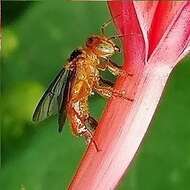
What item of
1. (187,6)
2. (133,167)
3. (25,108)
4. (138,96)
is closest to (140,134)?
(138,96)

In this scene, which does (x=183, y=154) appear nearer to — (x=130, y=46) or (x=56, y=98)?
(x=56, y=98)

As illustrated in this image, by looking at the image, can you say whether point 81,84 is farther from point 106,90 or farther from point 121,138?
point 121,138

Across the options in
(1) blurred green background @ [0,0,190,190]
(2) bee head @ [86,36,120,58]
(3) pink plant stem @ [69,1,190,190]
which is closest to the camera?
(3) pink plant stem @ [69,1,190,190]

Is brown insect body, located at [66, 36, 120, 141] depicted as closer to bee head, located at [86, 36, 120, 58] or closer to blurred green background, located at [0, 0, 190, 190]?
bee head, located at [86, 36, 120, 58]

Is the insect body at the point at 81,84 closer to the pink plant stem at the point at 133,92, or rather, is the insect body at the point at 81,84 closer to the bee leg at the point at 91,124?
the bee leg at the point at 91,124

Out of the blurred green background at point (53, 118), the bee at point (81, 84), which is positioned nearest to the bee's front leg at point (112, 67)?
the bee at point (81, 84)

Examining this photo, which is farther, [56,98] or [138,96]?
[56,98]

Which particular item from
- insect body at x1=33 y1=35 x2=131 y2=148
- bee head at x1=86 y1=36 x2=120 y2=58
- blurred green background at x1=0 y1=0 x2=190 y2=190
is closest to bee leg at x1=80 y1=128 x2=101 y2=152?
insect body at x1=33 y1=35 x2=131 y2=148

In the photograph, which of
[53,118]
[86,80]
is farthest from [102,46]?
[53,118]
